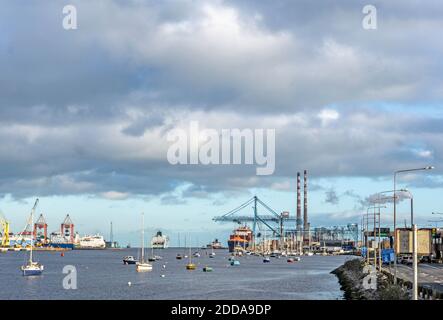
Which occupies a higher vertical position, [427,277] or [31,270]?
[427,277]

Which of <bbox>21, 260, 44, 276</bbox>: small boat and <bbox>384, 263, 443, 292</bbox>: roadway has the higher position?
<bbox>384, 263, 443, 292</bbox>: roadway

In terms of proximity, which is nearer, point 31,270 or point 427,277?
point 427,277

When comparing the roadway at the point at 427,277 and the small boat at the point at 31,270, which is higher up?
the roadway at the point at 427,277

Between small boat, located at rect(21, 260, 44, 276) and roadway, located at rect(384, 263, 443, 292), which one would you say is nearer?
roadway, located at rect(384, 263, 443, 292)

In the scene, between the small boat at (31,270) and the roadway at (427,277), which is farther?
the small boat at (31,270)
